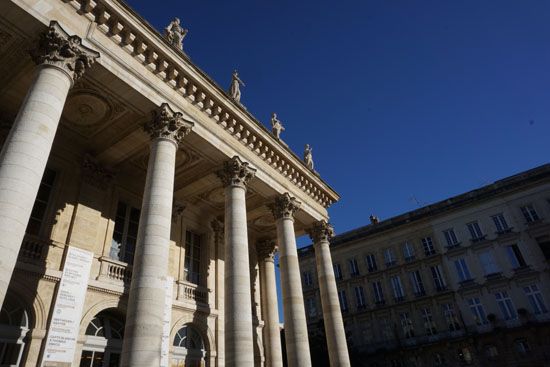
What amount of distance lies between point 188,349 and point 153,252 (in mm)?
6555

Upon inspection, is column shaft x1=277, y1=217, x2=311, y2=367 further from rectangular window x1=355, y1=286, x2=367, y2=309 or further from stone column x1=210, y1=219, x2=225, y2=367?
rectangular window x1=355, y1=286, x2=367, y2=309

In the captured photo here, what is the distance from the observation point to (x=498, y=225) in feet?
101

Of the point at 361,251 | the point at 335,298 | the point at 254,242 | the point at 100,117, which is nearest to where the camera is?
the point at 100,117

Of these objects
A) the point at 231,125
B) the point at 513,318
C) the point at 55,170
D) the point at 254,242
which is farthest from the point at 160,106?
the point at 513,318

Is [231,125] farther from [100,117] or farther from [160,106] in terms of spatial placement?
[100,117]

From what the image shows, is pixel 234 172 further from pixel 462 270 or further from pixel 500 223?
pixel 500 223

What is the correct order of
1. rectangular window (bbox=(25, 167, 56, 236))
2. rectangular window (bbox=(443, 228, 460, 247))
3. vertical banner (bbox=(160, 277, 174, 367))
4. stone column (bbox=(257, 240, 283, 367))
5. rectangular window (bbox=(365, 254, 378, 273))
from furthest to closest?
rectangular window (bbox=(365, 254, 378, 273)) < rectangular window (bbox=(443, 228, 460, 247)) < stone column (bbox=(257, 240, 283, 367)) < vertical banner (bbox=(160, 277, 174, 367)) < rectangular window (bbox=(25, 167, 56, 236))

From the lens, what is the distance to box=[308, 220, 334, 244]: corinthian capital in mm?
18281

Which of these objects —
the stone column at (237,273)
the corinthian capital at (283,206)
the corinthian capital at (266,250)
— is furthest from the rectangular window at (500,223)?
the stone column at (237,273)

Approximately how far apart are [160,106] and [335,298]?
417 inches

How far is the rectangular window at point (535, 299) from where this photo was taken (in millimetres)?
27159

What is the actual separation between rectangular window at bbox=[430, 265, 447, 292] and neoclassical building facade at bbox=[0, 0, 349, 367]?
18.9 meters

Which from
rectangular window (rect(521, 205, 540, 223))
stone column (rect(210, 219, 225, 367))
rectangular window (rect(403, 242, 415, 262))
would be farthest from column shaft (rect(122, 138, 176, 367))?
rectangular window (rect(521, 205, 540, 223))

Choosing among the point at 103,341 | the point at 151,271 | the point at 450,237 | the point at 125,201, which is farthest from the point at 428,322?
the point at 151,271
